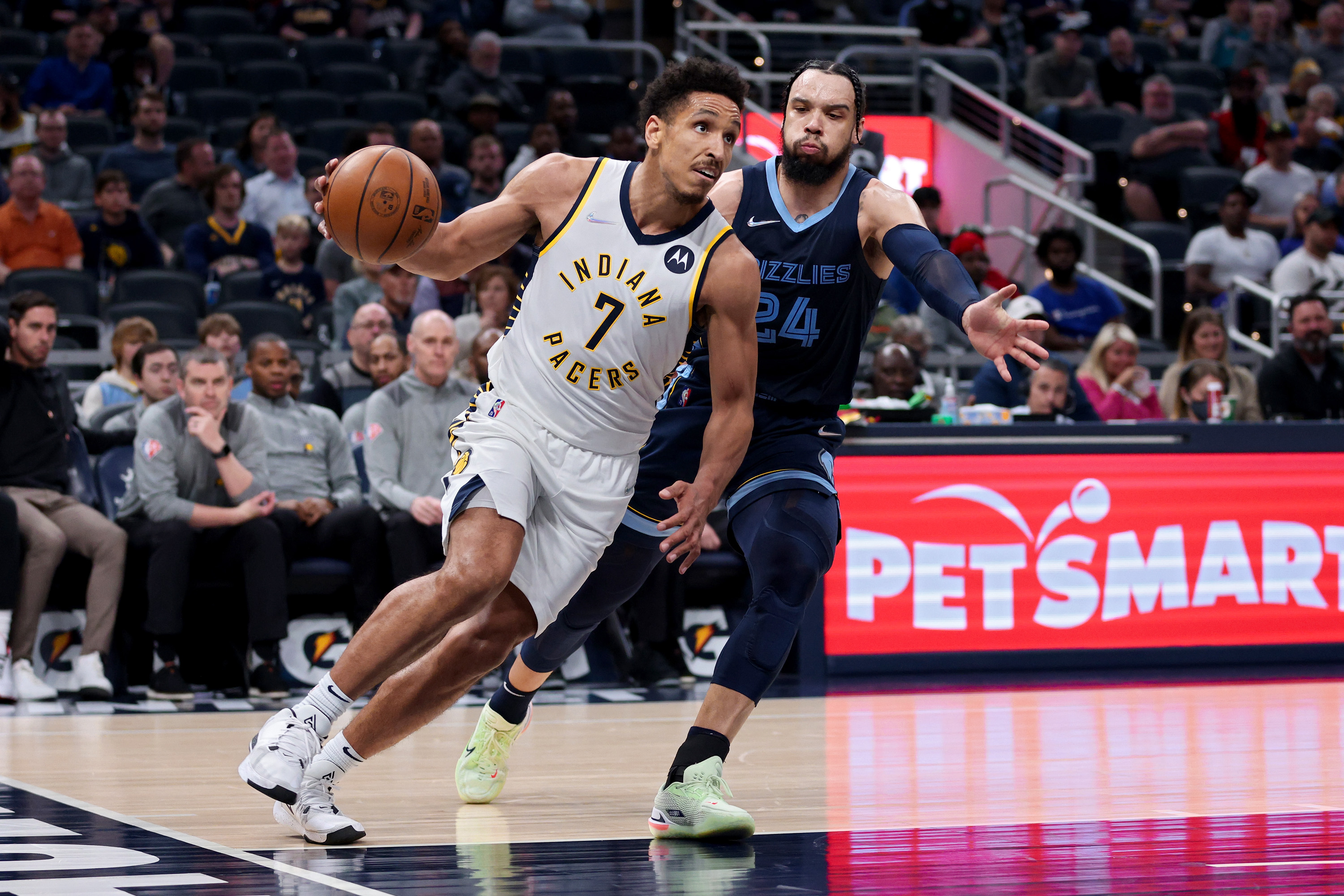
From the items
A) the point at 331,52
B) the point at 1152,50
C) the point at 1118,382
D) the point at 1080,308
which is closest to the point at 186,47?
the point at 331,52

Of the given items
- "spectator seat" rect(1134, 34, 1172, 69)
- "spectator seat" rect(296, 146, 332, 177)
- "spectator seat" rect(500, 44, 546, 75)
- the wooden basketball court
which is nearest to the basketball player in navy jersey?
the wooden basketball court

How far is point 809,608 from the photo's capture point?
802cm


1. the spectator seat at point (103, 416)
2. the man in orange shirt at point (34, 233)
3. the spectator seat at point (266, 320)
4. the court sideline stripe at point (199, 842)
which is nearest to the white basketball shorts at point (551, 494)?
the court sideline stripe at point (199, 842)

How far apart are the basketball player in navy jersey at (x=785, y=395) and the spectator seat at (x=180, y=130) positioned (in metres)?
8.41

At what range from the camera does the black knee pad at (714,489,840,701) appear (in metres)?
4.27

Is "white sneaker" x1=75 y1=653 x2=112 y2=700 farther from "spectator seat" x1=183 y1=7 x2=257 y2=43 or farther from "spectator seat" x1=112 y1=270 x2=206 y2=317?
"spectator seat" x1=183 y1=7 x2=257 y2=43

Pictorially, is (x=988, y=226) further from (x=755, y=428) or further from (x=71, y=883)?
(x=71, y=883)

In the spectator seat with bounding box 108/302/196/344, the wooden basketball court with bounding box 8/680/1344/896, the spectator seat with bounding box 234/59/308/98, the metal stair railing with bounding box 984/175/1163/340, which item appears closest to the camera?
the wooden basketball court with bounding box 8/680/1344/896

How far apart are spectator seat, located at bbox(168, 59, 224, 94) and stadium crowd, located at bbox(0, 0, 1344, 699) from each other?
0.03 metres

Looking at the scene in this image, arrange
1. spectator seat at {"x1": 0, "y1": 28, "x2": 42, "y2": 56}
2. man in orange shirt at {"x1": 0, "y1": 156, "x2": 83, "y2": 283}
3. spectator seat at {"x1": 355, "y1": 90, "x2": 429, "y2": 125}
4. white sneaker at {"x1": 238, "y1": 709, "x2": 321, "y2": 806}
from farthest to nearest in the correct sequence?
spectator seat at {"x1": 355, "y1": 90, "x2": 429, "y2": 125}
spectator seat at {"x1": 0, "y1": 28, "x2": 42, "y2": 56}
man in orange shirt at {"x1": 0, "y1": 156, "x2": 83, "y2": 283}
white sneaker at {"x1": 238, "y1": 709, "x2": 321, "y2": 806}

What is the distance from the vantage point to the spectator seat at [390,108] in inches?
515

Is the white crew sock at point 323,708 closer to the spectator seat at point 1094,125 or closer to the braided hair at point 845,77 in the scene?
the braided hair at point 845,77

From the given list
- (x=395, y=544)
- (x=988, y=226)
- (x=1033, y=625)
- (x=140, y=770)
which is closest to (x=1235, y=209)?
(x=988, y=226)

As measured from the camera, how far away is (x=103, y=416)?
8.57 meters
